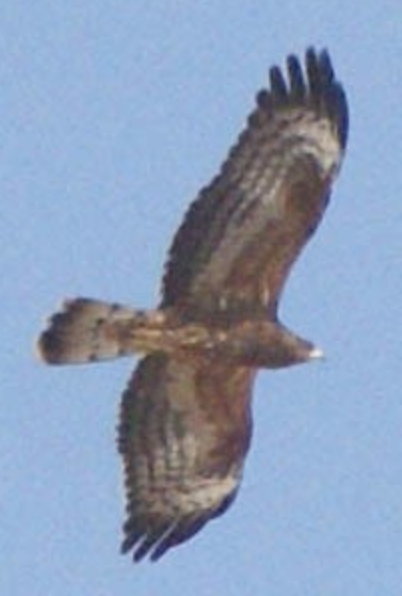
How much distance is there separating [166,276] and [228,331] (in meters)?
0.56

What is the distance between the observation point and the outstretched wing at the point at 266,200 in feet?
112

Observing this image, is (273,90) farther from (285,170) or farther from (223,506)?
(223,506)

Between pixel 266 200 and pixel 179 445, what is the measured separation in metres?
1.92

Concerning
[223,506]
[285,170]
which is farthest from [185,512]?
[285,170]

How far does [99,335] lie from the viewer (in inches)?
1351

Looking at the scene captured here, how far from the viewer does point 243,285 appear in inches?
1356

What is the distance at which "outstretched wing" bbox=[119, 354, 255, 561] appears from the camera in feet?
115

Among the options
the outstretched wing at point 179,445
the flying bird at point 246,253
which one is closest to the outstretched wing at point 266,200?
the flying bird at point 246,253

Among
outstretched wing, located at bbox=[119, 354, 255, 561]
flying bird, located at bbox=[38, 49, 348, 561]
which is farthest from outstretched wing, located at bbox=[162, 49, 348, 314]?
outstretched wing, located at bbox=[119, 354, 255, 561]

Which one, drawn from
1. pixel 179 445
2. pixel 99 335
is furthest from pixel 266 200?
pixel 179 445

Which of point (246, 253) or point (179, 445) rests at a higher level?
point (246, 253)

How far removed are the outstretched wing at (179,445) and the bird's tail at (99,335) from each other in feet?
1.72

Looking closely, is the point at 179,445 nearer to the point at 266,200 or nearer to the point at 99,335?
the point at 99,335

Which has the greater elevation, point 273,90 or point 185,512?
point 273,90
